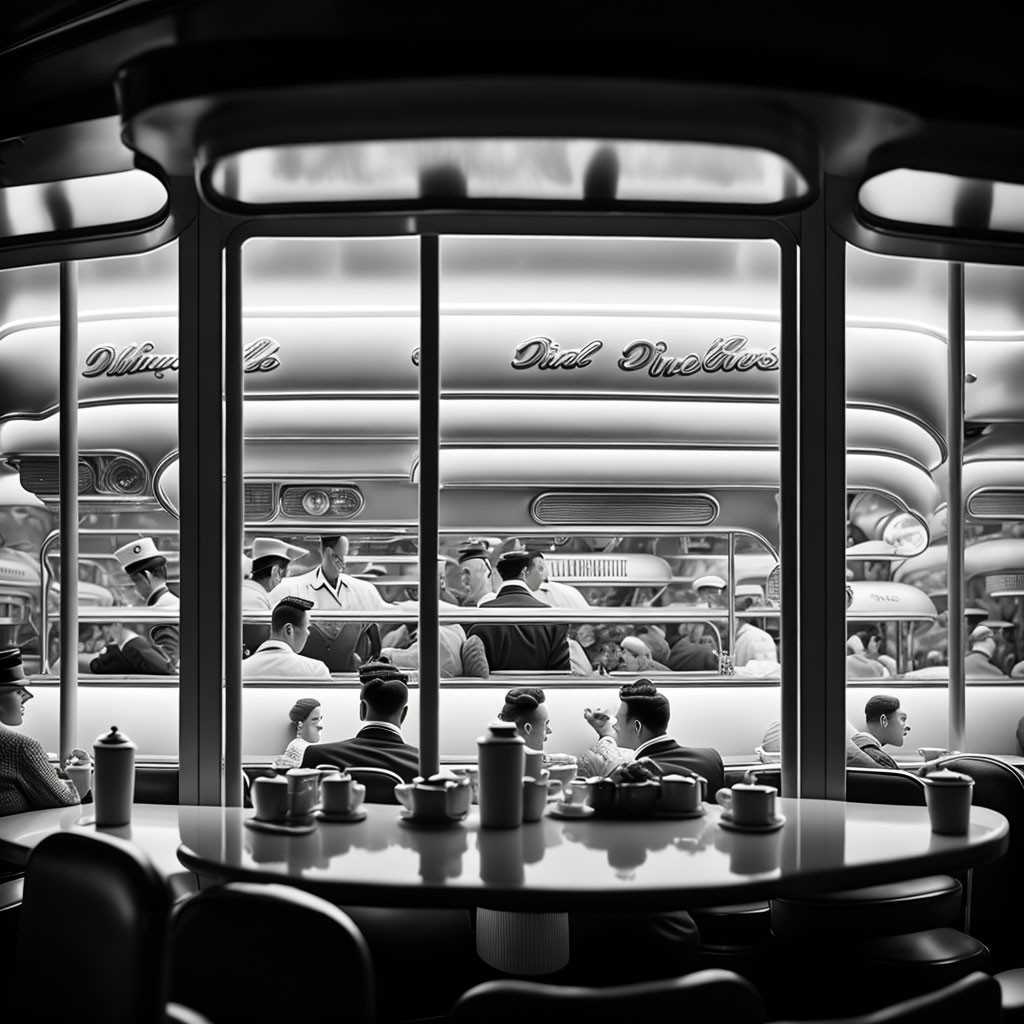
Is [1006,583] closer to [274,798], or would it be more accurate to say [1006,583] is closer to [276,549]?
[276,549]

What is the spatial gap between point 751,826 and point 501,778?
564mm

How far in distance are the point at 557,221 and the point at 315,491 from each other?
2.21m

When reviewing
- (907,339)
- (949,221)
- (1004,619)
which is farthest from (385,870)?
(1004,619)

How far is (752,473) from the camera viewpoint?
5.00m

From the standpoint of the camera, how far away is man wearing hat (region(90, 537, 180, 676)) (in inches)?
197

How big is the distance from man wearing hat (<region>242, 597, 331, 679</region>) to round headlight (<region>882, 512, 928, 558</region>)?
9.03 feet

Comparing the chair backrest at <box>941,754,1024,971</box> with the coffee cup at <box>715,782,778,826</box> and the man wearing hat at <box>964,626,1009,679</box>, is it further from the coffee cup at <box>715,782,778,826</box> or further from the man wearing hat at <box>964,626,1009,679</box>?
the man wearing hat at <box>964,626,1009,679</box>

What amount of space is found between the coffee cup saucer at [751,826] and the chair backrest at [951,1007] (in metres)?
0.91

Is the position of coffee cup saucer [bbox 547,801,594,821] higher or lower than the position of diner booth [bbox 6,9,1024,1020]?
lower

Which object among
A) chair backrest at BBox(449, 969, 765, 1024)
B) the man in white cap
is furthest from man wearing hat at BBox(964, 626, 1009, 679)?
chair backrest at BBox(449, 969, 765, 1024)

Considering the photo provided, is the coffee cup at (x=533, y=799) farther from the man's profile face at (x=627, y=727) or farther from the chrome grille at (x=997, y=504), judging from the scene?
the chrome grille at (x=997, y=504)

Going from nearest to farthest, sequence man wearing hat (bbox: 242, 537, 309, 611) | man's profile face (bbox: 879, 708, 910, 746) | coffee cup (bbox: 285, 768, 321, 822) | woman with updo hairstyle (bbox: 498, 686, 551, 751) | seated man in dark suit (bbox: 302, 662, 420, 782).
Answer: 1. coffee cup (bbox: 285, 768, 321, 822)
2. seated man in dark suit (bbox: 302, 662, 420, 782)
3. woman with updo hairstyle (bbox: 498, 686, 551, 751)
4. man's profile face (bbox: 879, 708, 910, 746)
5. man wearing hat (bbox: 242, 537, 309, 611)

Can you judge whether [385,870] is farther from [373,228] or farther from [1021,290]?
[1021,290]

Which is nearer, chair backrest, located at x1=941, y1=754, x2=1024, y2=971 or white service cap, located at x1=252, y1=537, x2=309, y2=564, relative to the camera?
chair backrest, located at x1=941, y1=754, x2=1024, y2=971
